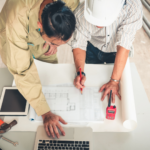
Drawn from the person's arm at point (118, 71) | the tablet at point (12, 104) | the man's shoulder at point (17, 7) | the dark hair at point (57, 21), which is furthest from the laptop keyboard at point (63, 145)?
the man's shoulder at point (17, 7)

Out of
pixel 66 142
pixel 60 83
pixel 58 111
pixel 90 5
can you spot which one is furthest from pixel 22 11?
pixel 66 142

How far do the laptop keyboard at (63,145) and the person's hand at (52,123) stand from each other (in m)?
0.04

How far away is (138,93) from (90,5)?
0.66m

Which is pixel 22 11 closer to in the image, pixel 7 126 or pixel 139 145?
pixel 7 126

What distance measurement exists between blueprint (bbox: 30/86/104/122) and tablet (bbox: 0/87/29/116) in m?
0.06

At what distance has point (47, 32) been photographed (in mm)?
855

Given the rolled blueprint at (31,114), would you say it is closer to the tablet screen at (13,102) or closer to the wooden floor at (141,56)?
the tablet screen at (13,102)

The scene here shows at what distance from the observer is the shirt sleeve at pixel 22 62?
0.84 meters

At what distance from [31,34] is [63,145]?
2.34 ft

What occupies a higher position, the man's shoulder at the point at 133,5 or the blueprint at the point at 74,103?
the man's shoulder at the point at 133,5

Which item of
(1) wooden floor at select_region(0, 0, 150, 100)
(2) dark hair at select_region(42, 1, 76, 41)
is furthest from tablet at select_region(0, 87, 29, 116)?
(1) wooden floor at select_region(0, 0, 150, 100)

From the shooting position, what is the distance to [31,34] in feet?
3.25

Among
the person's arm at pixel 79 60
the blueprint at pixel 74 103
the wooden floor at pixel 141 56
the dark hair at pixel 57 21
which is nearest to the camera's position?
the dark hair at pixel 57 21

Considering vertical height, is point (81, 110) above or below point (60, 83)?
below
